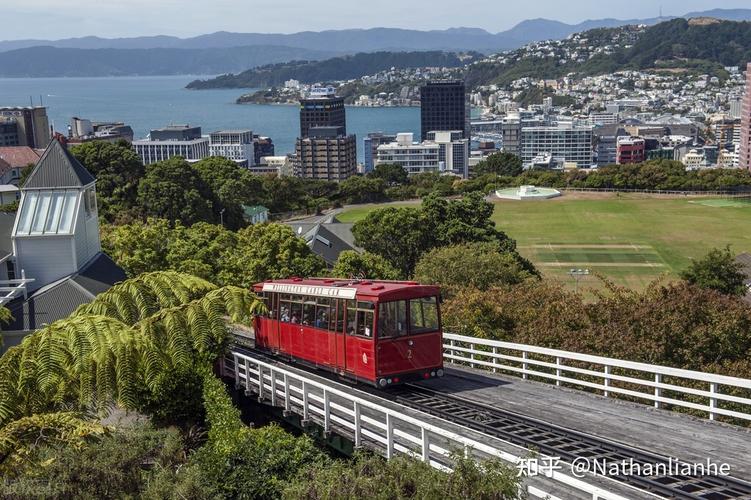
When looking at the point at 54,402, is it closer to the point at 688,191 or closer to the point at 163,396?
the point at 163,396

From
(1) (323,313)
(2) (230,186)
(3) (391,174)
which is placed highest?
(1) (323,313)

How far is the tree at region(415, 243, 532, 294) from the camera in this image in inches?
1407

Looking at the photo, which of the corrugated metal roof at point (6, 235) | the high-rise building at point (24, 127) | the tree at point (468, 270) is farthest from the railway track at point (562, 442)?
the high-rise building at point (24, 127)

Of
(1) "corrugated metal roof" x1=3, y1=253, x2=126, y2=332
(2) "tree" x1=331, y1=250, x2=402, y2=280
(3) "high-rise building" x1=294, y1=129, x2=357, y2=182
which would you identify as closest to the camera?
(1) "corrugated metal roof" x1=3, y1=253, x2=126, y2=332

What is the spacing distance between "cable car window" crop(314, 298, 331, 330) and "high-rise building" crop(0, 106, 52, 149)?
497 feet

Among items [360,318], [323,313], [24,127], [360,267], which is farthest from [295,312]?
[24,127]

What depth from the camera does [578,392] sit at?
16.1m

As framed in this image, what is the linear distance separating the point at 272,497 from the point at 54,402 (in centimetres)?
404

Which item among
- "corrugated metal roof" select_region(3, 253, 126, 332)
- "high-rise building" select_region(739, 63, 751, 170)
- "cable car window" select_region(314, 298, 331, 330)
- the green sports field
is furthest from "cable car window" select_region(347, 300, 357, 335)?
"high-rise building" select_region(739, 63, 751, 170)

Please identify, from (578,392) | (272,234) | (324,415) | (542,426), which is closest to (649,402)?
(578,392)

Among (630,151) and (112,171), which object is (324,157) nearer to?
(630,151)

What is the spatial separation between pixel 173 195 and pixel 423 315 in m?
45.3

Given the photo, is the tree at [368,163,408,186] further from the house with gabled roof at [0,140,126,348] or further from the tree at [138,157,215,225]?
the house with gabled roof at [0,140,126,348]

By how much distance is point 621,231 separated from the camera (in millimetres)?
82938
